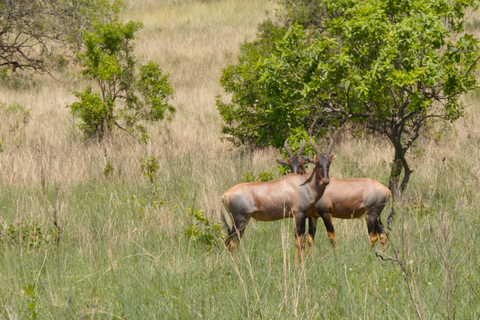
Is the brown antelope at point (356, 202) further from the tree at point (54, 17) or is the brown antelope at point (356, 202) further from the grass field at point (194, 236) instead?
the tree at point (54, 17)

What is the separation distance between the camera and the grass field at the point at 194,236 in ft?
14.4

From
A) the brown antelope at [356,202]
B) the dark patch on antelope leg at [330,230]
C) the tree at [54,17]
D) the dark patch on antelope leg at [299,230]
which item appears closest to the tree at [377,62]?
the brown antelope at [356,202]

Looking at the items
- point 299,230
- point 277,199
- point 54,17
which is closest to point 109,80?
point 54,17

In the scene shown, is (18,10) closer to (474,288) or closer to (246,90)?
(246,90)

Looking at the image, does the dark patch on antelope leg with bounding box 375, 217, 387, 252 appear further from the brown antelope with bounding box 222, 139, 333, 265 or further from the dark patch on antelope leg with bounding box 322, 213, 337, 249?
the brown antelope with bounding box 222, 139, 333, 265

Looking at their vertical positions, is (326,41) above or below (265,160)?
above

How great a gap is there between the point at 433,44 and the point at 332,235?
9.95 feet

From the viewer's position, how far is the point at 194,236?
621 centimetres

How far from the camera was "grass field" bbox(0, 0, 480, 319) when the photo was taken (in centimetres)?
439

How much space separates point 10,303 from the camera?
15.1 feet

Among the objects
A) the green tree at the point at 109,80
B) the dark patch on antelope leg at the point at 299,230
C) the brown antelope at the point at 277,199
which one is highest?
the green tree at the point at 109,80

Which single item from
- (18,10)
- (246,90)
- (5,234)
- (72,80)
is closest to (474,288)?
(5,234)

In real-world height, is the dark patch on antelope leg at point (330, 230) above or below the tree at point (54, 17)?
below

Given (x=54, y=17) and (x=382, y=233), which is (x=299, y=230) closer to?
(x=382, y=233)
